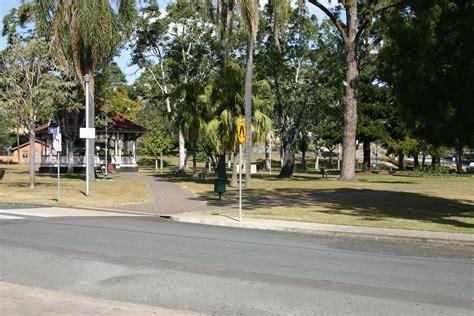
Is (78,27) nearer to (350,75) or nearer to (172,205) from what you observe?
(172,205)

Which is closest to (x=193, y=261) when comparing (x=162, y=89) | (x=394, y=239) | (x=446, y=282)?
(x=446, y=282)

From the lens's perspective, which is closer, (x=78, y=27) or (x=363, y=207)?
(x=363, y=207)

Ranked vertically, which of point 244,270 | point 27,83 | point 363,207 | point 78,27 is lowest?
point 363,207

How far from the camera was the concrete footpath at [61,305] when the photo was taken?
5.88 m

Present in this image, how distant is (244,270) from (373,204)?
1412 cm

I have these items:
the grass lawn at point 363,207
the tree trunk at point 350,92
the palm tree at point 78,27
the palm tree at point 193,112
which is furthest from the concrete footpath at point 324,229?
the tree trunk at point 350,92

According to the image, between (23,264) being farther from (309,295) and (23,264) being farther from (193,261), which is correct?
(309,295)

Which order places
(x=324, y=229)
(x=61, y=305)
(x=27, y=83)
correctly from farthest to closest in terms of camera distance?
1. (x=27, y=83)
2. (x=324, y=229)
3. (x=61, y=305)

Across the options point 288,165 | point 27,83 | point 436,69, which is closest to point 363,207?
point 436,69

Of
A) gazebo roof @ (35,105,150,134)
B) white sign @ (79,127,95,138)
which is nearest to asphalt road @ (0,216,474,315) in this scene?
white sign @ (79,127,95,138)

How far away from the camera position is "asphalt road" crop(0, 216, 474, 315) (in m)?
6.66

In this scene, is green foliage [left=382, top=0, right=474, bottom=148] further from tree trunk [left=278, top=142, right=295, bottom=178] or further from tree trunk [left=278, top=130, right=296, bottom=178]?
tree trunk [left=278, top=130, right=296, bottom=178]

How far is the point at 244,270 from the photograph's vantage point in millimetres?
8562

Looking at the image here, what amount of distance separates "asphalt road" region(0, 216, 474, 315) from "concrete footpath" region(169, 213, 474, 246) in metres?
Answer: 0.47
